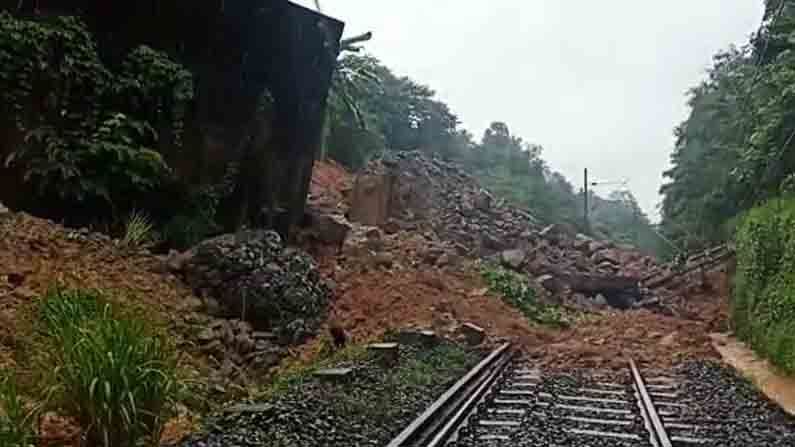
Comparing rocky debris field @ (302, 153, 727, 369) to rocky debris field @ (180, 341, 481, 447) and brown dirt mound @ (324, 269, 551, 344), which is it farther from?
rocky debris field @ (180, 341, 481, 447)

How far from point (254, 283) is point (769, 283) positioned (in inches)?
290

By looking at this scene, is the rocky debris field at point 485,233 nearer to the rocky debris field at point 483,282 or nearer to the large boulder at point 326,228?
the rocky debris field at point 483,282

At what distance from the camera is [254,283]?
947 centimetres

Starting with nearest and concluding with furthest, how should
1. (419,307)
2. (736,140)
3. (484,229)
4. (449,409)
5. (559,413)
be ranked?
(449,409)
(559,413)
(419,307)
(736,140)
(484,229)

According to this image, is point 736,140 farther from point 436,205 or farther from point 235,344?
point 235,344

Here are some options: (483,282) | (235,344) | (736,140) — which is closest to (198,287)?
(235,344)

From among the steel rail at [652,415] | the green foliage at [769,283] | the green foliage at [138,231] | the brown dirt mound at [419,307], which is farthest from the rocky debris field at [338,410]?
the green foliage at [769,283]

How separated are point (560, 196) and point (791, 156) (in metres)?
33.8

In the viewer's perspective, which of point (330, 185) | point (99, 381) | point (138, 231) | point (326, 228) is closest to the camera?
point (99, 381)

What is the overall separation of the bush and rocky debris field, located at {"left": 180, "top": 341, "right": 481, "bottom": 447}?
0.54 metres

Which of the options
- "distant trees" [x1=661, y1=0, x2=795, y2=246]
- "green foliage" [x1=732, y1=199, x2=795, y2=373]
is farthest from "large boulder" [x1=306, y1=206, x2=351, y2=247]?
"distant trees" [x1=661, y1=0, x2=795, y2=246]

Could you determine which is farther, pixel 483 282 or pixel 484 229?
pixel 484 229

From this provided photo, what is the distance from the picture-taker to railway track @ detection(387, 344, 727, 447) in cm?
550

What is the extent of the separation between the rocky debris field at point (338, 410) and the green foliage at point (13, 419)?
97 cm
